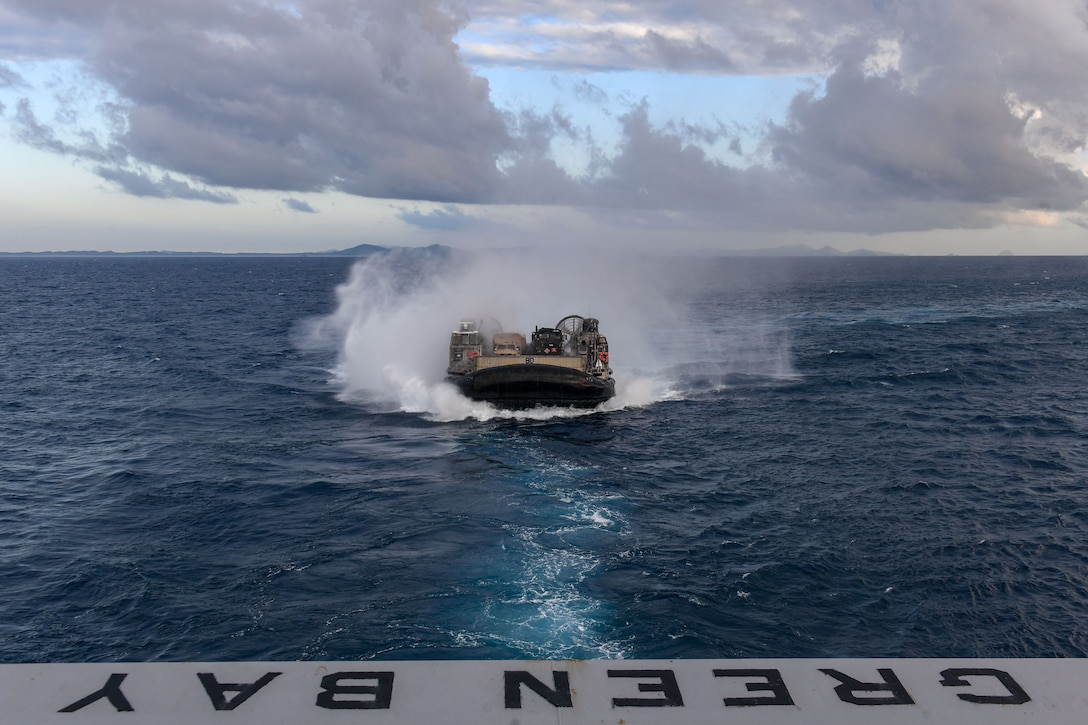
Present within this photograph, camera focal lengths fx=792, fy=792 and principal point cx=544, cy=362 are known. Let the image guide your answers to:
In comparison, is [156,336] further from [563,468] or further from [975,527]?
[975,527]

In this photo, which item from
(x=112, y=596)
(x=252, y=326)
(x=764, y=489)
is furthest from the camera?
(x=252, y=326)

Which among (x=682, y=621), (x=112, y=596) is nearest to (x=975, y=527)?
(x=682, y=621)

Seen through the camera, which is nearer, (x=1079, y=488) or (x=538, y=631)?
(x=538, y=631)

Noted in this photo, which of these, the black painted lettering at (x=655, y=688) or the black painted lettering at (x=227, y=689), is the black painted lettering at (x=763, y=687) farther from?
the black painted lettering at (x=227, y=689)

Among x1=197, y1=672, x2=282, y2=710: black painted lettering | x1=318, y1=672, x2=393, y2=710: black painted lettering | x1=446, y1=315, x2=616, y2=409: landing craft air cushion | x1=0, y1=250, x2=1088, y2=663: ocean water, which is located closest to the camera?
x1=318, y1=672, x2=393, y2=710: black painted lettering

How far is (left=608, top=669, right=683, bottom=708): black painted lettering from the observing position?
624 inches

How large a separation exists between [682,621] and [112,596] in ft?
76.3

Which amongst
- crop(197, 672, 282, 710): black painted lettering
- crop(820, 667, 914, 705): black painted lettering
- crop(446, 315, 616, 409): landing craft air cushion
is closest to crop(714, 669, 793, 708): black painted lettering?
crop(820, 667, 914, 705): black painted lettering

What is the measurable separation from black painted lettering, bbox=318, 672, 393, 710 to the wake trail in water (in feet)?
155

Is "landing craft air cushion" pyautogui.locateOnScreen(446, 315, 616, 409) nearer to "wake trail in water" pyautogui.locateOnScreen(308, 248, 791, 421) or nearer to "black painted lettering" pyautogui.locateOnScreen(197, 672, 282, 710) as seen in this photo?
"wake trail in water" pyautogui.locateOnScreen(308, 248, 791, 421)

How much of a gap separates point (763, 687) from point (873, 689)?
2279 mm

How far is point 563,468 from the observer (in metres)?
50.5

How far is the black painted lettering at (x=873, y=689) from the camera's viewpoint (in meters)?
16.0

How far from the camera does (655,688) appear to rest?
16.3m
